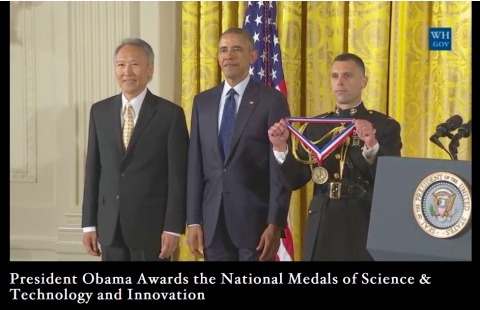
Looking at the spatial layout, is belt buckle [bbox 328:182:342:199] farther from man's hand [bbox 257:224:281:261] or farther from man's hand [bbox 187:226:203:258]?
man's hand [bbox 187:226:203:258]

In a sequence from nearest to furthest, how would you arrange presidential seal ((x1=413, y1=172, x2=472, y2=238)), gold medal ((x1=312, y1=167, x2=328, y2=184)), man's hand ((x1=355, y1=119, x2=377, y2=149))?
presidential seal ((x1=413, y1=172, x2=472, y2=238))
man's hand ((x1=355, y1=119, x2=377, y2=149))
gold medal ((x1=312, y1=167, x2=328, y2=184))

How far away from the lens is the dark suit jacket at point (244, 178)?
3467 mm

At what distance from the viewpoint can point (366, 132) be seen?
126 inches

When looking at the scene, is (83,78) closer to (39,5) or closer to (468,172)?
(39,5)

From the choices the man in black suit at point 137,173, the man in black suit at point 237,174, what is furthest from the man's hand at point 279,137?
the man in black suit at point 137,173

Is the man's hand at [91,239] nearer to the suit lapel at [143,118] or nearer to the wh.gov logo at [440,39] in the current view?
the suit lapel at [143,118]

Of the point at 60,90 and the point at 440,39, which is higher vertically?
the point at 440,39

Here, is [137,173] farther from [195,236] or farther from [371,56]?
[371,56]

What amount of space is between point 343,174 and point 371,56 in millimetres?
1084

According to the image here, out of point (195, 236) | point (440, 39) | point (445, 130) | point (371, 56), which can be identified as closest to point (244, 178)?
point (195, 236)

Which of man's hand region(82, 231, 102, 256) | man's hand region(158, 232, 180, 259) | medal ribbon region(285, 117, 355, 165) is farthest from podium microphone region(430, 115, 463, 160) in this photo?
man's hand region(82, 231, 102, 256)

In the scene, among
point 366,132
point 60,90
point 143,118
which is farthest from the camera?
point 60,90

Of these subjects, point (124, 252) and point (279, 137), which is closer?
point (279, 137)

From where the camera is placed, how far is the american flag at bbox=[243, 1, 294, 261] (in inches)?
160
